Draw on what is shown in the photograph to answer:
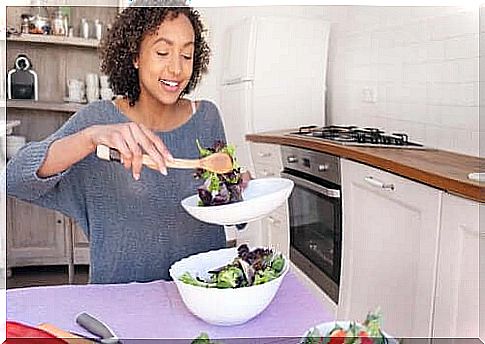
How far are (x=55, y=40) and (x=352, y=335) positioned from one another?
472mm

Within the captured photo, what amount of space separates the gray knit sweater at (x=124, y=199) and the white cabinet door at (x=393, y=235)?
28 cm

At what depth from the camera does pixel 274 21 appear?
0.76m

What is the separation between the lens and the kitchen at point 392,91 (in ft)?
2.39

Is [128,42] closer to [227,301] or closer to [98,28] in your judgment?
[98,28]

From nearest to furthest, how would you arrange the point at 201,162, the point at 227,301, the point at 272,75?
the point at 227,301 → the point at 201,162 → the point at 272,75

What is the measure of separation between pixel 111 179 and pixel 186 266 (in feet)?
0.42

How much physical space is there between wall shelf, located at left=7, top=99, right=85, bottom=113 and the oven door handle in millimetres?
261

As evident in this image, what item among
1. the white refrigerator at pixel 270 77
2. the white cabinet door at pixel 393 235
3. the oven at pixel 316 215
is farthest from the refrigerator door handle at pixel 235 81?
the white cabinet door at pixel 393 235

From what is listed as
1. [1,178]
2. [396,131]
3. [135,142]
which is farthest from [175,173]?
[396,131]

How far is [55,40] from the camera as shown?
704 millimetres

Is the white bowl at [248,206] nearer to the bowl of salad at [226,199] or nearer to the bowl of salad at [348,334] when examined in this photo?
the bowl of salad at [226,199]

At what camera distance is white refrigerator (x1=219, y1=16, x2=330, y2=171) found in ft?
2.39

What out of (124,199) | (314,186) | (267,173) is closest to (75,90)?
(124,199)

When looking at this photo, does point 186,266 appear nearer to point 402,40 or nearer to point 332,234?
point 332,234
